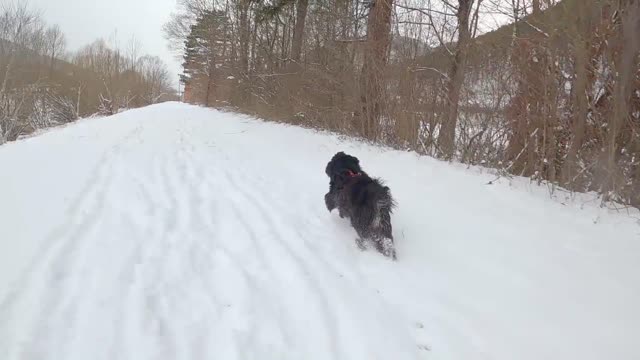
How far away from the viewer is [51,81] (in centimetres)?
2597

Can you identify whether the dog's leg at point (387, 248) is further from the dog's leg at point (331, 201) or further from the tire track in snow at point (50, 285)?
the tire track in snow at point (50, 285)

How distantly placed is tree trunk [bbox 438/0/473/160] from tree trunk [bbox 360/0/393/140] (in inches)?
67.7

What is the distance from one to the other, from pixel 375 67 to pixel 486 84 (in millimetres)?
2959

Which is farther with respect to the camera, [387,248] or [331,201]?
[331,201]

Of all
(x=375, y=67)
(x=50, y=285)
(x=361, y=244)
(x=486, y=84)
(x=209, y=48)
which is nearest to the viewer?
(x=50, y=285)

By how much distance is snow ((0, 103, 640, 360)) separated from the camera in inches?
87.6

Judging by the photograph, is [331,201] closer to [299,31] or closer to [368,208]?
[368,208]

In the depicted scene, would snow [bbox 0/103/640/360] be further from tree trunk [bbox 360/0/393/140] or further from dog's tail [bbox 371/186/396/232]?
tree trunk [bbox 360/0/393/140]

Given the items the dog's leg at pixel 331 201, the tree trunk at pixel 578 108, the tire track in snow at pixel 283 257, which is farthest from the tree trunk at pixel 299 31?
the tree trunk at pixel 578 108

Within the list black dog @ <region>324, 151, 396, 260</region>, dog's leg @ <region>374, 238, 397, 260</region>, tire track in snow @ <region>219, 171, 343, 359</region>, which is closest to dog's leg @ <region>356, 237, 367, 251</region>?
black dog @ <region>324, 151, 396, 260</region>

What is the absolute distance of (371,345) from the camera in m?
2.24

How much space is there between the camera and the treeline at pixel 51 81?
773 inches

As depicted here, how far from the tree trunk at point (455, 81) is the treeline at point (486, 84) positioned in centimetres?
2

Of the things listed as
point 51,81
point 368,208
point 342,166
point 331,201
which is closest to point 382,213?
point 368,208
